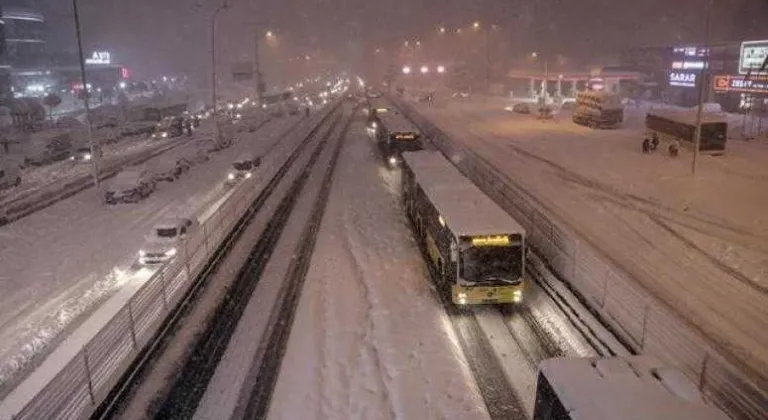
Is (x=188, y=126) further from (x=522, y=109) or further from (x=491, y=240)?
(x=491, y=240)

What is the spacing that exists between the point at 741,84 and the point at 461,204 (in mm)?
53829

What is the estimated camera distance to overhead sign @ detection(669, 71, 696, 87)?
3002 inches

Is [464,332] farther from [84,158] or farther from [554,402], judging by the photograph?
[84,158]

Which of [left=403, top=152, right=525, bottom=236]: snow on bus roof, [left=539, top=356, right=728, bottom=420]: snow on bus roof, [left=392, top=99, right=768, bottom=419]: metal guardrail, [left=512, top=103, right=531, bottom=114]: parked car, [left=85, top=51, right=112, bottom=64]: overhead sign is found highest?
[left=85, top=51, right=112, bottom=64]: overhead sign

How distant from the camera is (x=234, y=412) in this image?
13.8 metres

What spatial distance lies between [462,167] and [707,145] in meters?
19.0

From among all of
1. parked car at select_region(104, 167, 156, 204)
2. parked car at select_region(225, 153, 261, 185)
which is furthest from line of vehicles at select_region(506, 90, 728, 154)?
parked car at select_region(104, 167, 156, 204)

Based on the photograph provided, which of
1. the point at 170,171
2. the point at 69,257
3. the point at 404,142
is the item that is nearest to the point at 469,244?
the point at 69,257

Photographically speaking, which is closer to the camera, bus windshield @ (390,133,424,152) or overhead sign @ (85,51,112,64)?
bus windshield @ (390,133,424,152)

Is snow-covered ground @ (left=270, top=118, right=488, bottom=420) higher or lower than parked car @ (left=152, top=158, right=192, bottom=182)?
lower

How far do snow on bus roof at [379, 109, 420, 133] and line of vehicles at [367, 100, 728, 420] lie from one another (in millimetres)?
13055

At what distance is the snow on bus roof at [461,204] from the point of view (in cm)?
1817

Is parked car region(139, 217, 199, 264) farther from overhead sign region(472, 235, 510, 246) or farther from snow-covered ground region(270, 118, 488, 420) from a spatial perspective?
overhead sign region(472, 235, 510, 246)

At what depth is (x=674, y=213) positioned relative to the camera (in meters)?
28.9
